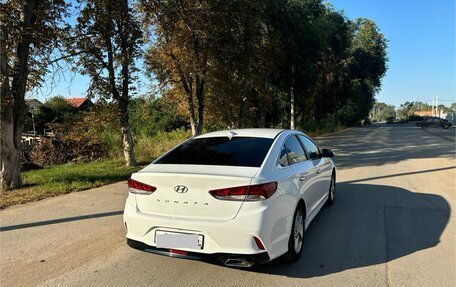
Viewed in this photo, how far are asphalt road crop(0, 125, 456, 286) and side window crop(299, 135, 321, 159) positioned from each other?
1.05 metres

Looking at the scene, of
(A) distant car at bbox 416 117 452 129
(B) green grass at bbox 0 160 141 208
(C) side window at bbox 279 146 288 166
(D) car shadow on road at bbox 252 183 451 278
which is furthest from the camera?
(A) distant car at bbox 416 117 452 129

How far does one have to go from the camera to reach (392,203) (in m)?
7.62

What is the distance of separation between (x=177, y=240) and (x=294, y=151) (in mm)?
2104

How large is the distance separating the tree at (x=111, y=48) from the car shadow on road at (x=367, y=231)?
7374 mm

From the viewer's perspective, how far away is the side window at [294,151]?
5141mm

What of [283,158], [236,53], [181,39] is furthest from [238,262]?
[236,53]

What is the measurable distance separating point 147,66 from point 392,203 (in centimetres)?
986

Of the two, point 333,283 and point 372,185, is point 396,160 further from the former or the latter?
point 333,283

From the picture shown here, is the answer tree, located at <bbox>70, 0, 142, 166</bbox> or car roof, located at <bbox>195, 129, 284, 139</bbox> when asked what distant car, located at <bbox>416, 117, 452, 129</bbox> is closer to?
tree, located at <bbox>70, 0, 142, 166</bbox>

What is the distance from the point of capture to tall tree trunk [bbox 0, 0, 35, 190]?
8414mm

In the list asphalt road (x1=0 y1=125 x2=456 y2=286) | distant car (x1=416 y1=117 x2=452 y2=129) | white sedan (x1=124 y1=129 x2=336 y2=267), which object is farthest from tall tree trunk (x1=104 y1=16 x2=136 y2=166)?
→ distant car (x1=416 y1=117 x2=452 y2=129)

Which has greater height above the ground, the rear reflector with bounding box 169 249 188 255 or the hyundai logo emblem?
the hyundai logo emblem

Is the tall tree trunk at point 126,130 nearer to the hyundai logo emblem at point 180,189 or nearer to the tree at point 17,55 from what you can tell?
the tree at point 17,55

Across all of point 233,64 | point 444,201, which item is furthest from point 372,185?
point 233,64
